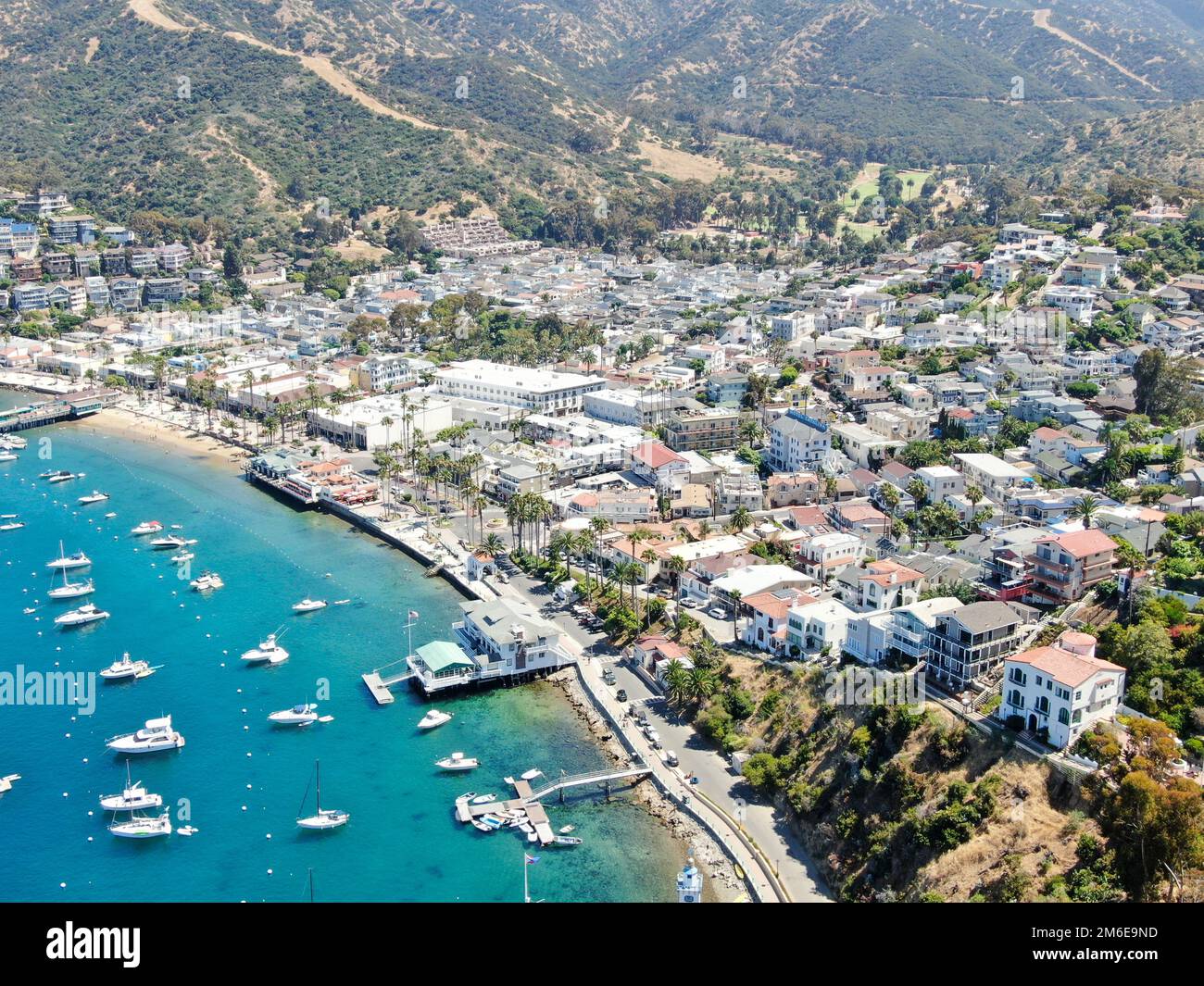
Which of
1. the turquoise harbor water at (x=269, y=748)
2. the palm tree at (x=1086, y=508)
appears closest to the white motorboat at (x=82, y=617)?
the turquoise harbor water at (x=269, y=748)

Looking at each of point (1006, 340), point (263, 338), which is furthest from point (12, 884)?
point (263, 338)

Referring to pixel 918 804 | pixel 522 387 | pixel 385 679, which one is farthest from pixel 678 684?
pixel 522 387

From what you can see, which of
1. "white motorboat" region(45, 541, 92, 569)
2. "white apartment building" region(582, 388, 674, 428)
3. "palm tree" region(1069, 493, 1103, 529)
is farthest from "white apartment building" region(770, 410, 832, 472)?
"white motorboat" region(45, 541, 92, 569)

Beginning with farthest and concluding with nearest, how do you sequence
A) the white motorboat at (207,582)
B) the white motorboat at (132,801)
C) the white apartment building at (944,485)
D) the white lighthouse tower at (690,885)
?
the white apartment building at (944,485), the white motorboat at (207,582), the white motorboat at (132,801), the white lighthouse tower at (690,885)

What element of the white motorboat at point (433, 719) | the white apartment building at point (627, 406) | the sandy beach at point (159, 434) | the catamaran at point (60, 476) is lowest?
the white motorboat at point (433, 719)

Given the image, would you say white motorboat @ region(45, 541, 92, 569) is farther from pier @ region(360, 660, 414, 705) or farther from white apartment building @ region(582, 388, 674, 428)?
white apartment building @ region(582, 388, 674, 428)

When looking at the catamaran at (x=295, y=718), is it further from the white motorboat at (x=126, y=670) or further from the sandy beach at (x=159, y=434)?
the sandy beach at (x=159, y=434)

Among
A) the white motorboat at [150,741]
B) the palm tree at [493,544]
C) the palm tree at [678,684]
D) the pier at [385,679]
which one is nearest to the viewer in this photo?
the white motorboat at [150,741]
